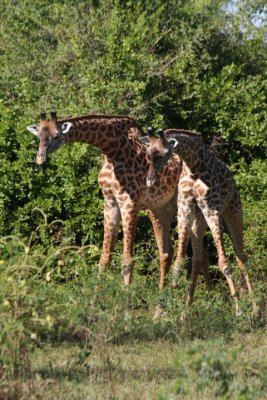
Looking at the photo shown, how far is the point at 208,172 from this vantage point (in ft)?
32.7

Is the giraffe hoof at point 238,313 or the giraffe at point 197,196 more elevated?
the giraffe at point 197,196

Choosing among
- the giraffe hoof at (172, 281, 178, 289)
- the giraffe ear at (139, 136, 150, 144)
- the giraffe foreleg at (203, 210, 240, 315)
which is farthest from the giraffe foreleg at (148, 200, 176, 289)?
the giraffe ear at (139, 136, 150, 144)

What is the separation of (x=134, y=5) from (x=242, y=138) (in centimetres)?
302

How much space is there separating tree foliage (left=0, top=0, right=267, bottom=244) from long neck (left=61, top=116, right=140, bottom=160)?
1.92 m

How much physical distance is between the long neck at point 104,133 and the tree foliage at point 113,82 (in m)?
1.92

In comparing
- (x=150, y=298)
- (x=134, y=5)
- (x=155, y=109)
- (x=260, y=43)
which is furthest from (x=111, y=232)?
(x=260, y=43)

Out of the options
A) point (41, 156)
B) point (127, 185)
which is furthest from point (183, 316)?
point (41, 156)

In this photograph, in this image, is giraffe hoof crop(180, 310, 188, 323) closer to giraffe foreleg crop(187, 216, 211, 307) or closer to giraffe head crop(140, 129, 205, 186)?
giraffe foreleg crop(187, 216, 211, 307)

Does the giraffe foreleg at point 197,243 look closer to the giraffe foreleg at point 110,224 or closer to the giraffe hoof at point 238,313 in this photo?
the giraffe foreleg at point 110,224

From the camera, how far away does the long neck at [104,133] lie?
9.48 meters

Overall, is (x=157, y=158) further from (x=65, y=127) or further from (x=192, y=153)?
(x=65, y=127)

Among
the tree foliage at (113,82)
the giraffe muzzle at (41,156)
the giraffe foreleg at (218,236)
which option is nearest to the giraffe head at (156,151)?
the giraffe foreleg at (218,236)

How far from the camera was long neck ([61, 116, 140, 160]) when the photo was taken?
31.1 feet

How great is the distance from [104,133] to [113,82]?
111 inches
